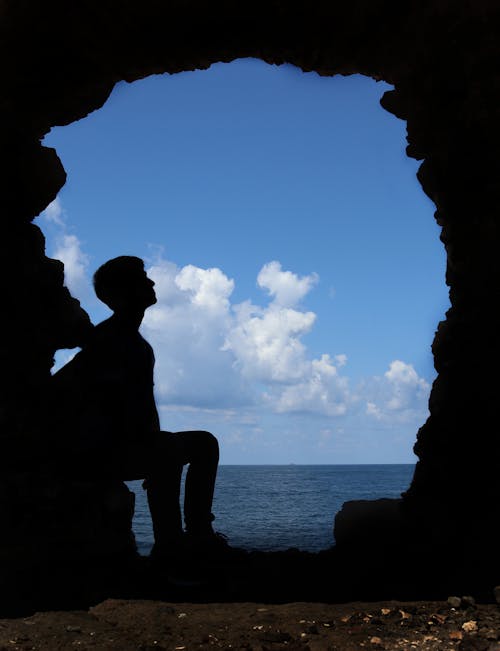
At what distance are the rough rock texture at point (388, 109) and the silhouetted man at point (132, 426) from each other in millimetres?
628

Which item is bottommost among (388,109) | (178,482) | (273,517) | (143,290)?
(273,517)

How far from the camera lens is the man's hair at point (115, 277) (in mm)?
4559

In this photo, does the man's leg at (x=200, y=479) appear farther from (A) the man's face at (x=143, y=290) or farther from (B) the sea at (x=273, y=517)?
(B) the sea at (x=273, y=517)

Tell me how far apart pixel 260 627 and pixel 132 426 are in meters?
1.54

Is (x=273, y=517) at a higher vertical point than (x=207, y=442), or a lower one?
lower

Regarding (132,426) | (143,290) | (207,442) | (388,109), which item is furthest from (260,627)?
(388,109)

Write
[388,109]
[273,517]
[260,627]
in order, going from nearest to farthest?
[260,627], [388,109], [273,517]

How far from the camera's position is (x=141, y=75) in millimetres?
5883

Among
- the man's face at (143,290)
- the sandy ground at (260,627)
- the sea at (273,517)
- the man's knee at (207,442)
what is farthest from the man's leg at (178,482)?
the sea at (273,517)

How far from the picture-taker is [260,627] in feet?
11.3

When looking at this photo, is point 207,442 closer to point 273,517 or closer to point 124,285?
point 124,285

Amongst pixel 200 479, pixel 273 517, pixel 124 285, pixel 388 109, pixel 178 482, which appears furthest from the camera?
pixel 273 517

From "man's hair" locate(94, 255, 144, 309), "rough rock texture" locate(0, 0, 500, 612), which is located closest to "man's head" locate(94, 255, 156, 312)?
"man's hair" locate(94, 255, 144, 309)

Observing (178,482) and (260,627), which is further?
(178,482)
